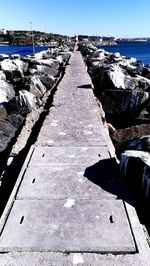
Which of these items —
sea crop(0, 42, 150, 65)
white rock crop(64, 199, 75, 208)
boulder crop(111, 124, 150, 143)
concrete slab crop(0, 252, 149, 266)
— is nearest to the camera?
concrete slab crop(0, 252, 149, 266)

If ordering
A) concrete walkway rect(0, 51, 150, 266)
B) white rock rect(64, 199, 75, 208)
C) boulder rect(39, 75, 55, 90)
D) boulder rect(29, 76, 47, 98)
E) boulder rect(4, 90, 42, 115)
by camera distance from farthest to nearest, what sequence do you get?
boulder rect(39, 75, 55, 90)
boulder rect(29, 76, 47, 98)
boulder rect(4, 90, 42, 115)
white rock rect(64, 199, 75, 208)
concrete walkway rect(0, 51, 150, 266)

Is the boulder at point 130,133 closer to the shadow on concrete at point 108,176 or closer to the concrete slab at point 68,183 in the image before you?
the shadow on concrete at point 108,176

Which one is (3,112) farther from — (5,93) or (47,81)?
(47,81)

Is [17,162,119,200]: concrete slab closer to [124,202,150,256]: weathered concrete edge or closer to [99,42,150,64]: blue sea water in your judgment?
[124,202,150,256]: weathered concrete edge

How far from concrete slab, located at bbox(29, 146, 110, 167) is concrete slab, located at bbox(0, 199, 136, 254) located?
103cm

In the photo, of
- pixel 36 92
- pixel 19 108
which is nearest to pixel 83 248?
pixel 19 108

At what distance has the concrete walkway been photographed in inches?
115

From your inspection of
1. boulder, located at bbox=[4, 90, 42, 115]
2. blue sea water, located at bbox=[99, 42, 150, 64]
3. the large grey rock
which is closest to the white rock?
boulder, located at bbox=[4, 90, 42, 115]

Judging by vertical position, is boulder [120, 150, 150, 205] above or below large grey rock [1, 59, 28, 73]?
above


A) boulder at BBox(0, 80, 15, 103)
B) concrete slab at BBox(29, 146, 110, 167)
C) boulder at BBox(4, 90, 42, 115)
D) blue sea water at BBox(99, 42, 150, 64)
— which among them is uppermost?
concrete slab at BBox(29, 146, 110, 167)

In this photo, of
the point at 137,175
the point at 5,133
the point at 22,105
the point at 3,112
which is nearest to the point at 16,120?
the point at 5,133

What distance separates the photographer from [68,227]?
3.27m

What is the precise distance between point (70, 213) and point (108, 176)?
941 mm

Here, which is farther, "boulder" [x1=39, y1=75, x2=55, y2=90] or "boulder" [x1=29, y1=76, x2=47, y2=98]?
"boulder" [x1=39, y1=75, x2=55, y2=90]
